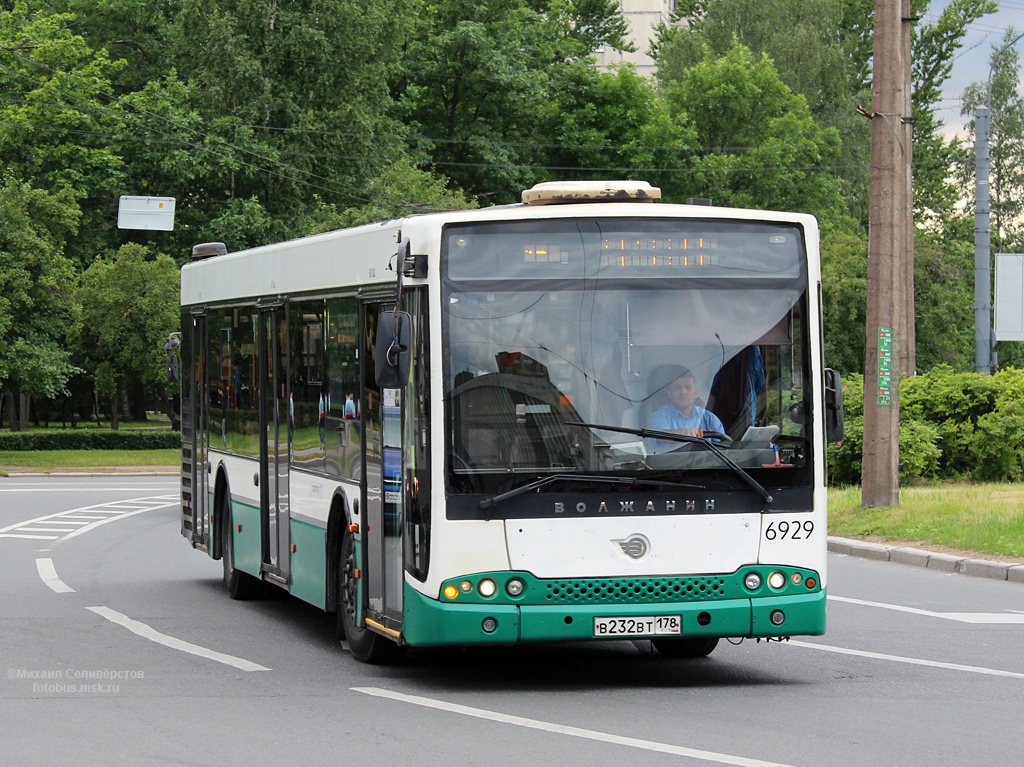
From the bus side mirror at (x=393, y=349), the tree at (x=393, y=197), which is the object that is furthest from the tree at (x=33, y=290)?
the bus side mirror at (x=393, y=349)

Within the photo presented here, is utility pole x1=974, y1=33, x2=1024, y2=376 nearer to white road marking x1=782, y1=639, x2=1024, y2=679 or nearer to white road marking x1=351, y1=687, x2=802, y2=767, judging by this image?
white road marking x1=782, y1=639, x2=1024, y2=679

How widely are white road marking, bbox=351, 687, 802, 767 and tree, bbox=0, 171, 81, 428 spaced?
33780mm

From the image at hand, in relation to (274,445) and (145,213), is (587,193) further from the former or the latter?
(145,213)

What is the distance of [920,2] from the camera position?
2753 inches

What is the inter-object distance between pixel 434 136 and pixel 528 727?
51.8 meters

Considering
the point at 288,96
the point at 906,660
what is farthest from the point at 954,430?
the point at 288,96

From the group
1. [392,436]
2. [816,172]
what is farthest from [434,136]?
[392,436]

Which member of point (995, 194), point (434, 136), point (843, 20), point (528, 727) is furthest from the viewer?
point (843, 20)

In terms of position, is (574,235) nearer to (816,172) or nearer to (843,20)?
(816,172)

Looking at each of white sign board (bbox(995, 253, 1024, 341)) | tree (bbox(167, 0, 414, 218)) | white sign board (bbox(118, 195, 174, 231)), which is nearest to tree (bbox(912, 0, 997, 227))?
tree (bbox(167, 0, 414, 218))

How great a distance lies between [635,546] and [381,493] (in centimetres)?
163

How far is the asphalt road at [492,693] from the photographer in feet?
24.1

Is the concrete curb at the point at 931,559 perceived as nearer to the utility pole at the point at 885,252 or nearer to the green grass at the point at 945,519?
the green grass at the point at 945,519

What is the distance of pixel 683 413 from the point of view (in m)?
8.85
